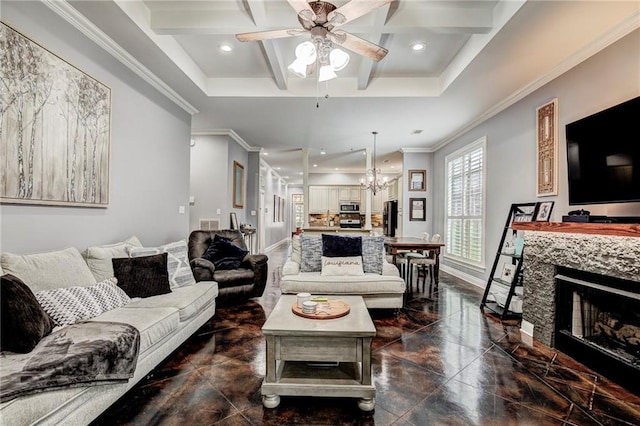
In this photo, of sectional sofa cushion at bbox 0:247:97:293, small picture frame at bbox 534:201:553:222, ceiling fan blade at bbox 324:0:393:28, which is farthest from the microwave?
sectional sofa cushion at bbox 0:247:97:293

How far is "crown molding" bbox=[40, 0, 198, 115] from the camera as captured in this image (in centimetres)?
234

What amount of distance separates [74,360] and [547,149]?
456 centimetres

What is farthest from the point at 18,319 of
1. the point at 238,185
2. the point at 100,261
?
the point at 238,185

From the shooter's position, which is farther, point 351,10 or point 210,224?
point 210,224

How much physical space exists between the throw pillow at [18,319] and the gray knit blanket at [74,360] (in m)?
0.04

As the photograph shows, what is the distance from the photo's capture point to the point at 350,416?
5.65 feet

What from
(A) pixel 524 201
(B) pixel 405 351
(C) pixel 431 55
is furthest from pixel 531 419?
(C) pixel 431 55

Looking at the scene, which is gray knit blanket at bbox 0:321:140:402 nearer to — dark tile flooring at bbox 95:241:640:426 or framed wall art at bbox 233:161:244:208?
dark tile flooring at bbox 95:241:640:426

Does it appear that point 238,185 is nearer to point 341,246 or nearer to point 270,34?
point 341,246

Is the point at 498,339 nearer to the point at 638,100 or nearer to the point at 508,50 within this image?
the point at 638,100

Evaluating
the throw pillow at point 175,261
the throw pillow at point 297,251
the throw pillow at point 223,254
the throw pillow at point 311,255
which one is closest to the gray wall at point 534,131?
the throw pillow at point 311,255

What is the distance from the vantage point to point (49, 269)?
2.02 meters

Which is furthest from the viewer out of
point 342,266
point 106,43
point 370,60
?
point 342,266

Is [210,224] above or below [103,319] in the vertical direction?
above
